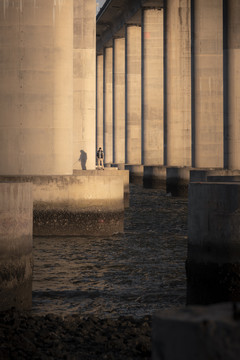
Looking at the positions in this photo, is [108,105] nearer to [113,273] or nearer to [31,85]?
[31,85]

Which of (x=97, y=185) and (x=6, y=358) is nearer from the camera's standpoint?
(x=6, y=358)

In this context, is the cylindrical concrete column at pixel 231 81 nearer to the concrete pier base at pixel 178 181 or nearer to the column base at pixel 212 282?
the concrete pier base at pixel 178 181

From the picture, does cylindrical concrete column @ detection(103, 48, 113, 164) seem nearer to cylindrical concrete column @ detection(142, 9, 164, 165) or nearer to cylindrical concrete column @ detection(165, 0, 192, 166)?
cylindrical concrete column @ detection(142, 9, 164, 165)

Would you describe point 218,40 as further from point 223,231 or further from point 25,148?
point 223,231

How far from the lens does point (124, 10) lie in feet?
244

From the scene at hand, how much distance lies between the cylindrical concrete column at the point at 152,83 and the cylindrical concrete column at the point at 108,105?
28.0 m

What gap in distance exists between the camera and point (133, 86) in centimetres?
7488

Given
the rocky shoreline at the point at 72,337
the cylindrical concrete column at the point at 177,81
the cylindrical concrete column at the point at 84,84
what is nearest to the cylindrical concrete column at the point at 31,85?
the rocky shoreline at the point at 72,337

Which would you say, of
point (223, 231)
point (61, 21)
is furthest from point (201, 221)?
point (61, 21)

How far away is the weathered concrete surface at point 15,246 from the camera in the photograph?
34.2 feet

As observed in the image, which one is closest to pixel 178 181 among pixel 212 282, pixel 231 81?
pixel 231 81

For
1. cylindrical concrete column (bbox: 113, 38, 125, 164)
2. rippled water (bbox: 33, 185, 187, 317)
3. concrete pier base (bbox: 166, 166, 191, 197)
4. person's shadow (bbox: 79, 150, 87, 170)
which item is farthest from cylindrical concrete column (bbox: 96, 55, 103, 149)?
rippled water (bbox: 33, 185, 187, 317)

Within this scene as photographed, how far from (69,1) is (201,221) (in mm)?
13278

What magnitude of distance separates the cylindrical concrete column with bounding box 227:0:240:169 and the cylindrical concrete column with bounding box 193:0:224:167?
5.27 meters
